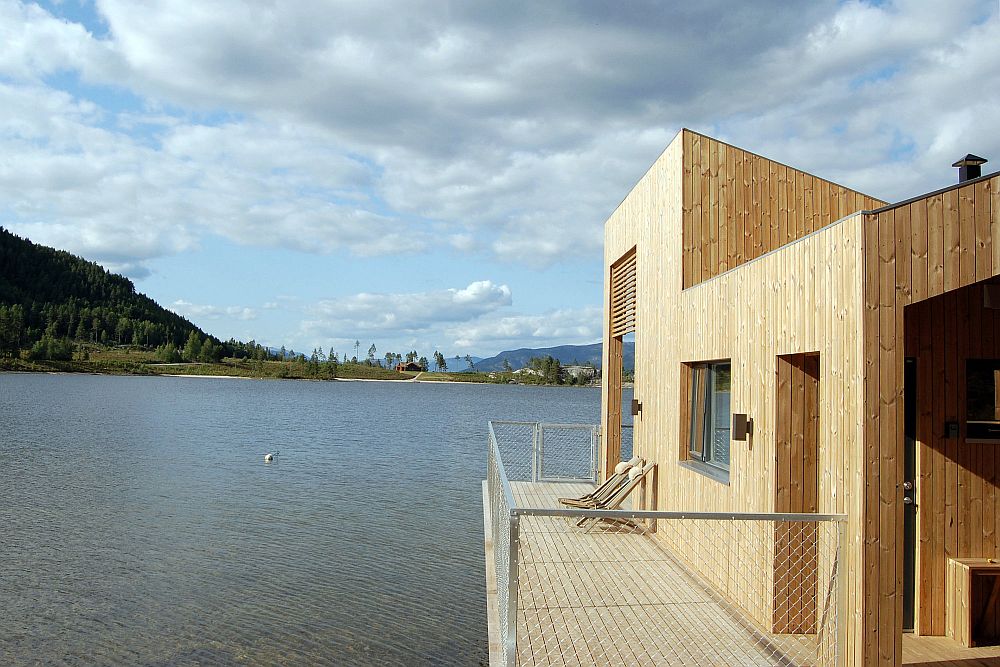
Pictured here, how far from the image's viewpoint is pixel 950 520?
17.2 ft

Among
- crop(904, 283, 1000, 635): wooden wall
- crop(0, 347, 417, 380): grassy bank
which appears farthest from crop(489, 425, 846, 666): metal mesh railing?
crop(0, 347, 417, 380): grassy bank

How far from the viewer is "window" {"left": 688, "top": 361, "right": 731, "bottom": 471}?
7.19 meters

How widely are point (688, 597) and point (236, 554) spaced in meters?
7.90

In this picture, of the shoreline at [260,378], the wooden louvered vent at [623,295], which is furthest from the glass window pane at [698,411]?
the shoreline at [260,378]

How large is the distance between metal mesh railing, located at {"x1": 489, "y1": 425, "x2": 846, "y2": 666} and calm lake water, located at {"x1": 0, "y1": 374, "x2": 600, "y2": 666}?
2029 mm

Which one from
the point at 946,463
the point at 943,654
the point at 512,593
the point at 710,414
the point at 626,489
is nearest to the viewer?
the point at 512,593

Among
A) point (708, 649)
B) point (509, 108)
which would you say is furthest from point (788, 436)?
point (509, 108)

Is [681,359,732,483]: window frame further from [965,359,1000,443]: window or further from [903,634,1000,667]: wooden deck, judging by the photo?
[903,634,1000,667]: wooden deck

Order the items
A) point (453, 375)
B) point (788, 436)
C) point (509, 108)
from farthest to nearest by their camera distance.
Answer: point (453, 375) → point (509, 108) → point (788, 436)

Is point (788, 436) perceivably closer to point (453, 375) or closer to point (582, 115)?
point (582, 115)

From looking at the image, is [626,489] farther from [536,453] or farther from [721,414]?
[536,453]

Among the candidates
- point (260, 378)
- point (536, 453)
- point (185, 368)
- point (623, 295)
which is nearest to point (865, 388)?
point (623, 295)

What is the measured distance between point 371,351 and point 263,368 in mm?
43119

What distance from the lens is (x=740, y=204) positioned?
8.34 metres
